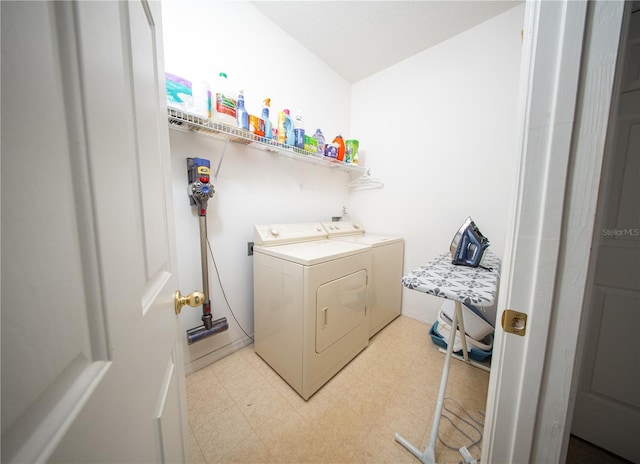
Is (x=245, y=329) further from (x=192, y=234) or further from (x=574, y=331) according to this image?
(x=574, y=331)

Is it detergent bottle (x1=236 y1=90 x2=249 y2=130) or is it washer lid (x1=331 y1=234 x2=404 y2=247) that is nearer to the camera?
detergent bottle (x1=236 y1=90 x2=249 y2=130)

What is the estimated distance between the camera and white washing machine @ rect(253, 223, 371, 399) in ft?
4.54

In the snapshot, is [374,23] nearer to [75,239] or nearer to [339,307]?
[339,307]

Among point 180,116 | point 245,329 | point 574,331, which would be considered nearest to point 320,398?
point 245,329

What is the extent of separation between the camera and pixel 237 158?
180 cm

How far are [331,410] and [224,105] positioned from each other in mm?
2083

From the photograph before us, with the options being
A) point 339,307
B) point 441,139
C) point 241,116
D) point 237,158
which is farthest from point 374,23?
point 339,307

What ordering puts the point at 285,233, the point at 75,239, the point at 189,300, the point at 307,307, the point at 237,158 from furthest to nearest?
the point at 285,233 → the point at 237,158 → the point at 307,307 → the point at 189,300 → the point at 75,239

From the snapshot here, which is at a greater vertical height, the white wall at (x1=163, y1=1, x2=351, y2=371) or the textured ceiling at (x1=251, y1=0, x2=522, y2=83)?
the textured ceiling at (x1=251, y1=0, x2=522, y2=83)

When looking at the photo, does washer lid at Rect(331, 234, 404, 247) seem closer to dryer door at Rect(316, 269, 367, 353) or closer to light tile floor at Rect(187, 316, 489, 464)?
dryer door at Rect(316, 269, 367, 353)

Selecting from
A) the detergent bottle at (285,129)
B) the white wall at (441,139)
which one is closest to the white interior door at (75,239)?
the detergent bottle at (285,129)

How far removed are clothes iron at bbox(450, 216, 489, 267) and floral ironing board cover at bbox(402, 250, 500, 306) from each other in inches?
1.8

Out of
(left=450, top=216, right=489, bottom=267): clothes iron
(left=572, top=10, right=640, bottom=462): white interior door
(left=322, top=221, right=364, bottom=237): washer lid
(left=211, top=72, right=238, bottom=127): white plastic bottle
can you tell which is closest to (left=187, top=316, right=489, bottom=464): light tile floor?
(left=572, top=10, right=640, bottom=462): white interior door

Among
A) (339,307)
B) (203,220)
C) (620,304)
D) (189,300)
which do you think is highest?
(203,220)
